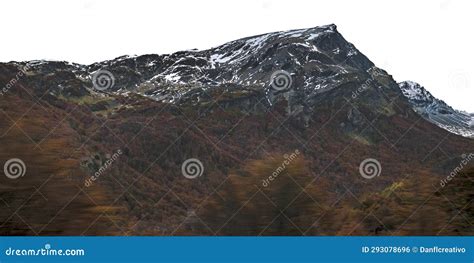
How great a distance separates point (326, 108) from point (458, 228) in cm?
17978

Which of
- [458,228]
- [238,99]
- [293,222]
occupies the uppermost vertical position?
[238,99]

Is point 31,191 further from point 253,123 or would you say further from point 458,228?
point 253,123

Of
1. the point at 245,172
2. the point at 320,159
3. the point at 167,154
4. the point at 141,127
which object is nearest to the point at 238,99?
the point at 320,159

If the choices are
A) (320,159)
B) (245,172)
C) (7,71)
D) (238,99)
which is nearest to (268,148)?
(320,159)

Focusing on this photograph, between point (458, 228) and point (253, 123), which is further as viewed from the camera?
point (253, 123)

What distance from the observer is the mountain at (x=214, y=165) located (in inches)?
739

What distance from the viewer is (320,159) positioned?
5492 inches

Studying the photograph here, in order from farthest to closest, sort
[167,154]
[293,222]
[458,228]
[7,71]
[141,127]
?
[141,127]
[167,154]
[7,71]
[293,222]
[458,228]

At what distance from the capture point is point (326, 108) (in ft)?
641

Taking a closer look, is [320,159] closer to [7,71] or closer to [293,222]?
[7,71]

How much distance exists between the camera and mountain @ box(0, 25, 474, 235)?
18781mm

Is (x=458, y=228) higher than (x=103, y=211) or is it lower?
higher

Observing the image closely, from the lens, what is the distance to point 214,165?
106m

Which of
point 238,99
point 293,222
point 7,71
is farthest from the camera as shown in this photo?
point 238,99
